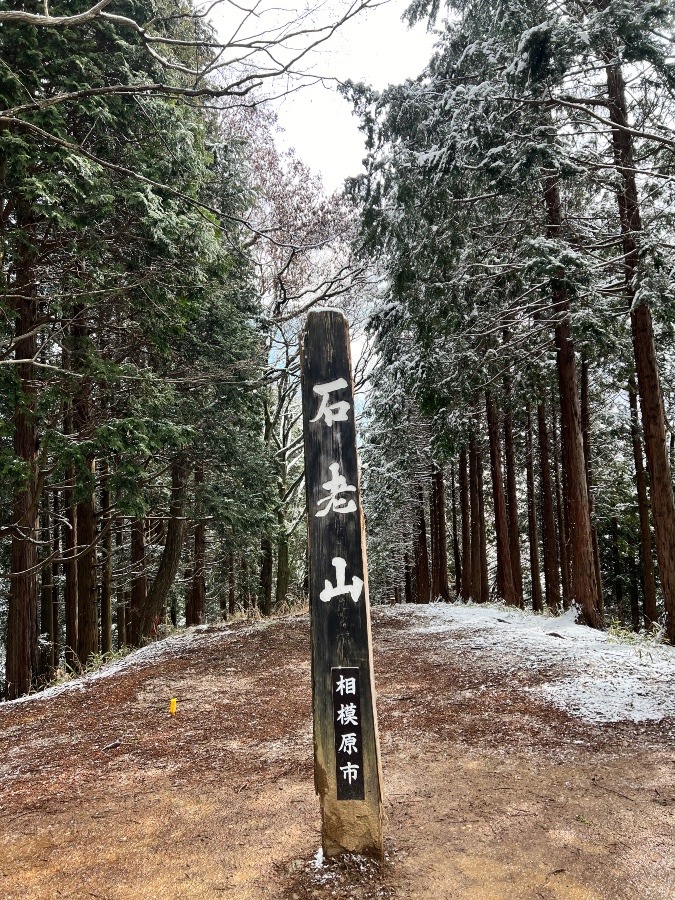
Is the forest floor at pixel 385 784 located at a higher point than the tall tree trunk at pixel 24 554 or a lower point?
lower

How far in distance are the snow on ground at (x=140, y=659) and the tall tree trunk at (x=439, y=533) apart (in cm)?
988

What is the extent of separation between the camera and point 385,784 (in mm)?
4152

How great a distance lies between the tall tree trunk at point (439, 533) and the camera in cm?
1948

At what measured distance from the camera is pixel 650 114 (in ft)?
25.1

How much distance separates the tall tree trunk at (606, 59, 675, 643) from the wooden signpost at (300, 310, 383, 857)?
5311mm

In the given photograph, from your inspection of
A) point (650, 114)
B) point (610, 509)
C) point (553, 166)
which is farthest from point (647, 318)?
point (610, 509)

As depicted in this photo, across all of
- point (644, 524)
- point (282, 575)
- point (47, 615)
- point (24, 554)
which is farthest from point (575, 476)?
point (47, 615)

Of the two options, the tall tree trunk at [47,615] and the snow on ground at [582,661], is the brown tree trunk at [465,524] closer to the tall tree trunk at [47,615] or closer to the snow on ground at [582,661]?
the snow on ground at [582,661]

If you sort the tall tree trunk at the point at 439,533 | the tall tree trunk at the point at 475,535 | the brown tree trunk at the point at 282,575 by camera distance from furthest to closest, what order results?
the tall tree trunk at the point at 439,533 → the brown tree trunk at the point at 282,575 → the tall tree trunk at the point at 475,535

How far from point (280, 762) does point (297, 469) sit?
52.6ft

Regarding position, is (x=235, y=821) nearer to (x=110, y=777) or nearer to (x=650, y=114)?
(x=110, y=777)

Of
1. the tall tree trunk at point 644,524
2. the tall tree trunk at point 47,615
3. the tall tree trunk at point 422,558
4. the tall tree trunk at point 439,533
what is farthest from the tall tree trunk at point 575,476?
the tall tree trunk at point 47,615


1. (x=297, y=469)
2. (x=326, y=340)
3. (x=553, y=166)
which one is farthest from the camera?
(x=297, y=469)

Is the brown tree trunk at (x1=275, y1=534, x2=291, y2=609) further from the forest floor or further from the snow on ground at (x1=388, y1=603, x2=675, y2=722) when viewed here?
the forest floor
